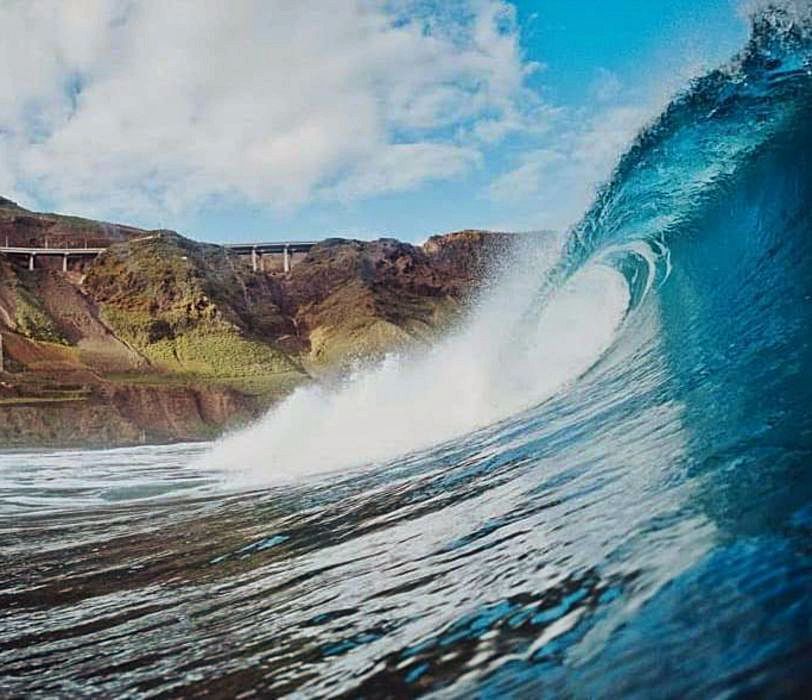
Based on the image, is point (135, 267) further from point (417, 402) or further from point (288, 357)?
point (417, 402)

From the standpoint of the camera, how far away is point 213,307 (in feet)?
259

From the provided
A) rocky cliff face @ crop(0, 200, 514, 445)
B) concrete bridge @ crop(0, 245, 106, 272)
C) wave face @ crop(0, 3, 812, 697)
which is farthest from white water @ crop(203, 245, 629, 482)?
concrete bridge @ crop(0, 245, 106, 272)

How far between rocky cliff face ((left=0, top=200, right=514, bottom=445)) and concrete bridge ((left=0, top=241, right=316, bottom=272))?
2.99 m

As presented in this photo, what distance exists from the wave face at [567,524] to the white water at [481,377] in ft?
0.51

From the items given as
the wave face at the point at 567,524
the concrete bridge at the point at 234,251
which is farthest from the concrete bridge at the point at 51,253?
the wave face at the point at 567,524

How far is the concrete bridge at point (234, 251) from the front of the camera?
8469 centimetres

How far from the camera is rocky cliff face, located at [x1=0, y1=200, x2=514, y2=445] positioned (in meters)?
55.4

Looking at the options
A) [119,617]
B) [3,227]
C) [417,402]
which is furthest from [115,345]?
[119,617]

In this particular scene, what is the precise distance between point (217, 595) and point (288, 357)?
74002mm

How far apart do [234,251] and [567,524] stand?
96.3m

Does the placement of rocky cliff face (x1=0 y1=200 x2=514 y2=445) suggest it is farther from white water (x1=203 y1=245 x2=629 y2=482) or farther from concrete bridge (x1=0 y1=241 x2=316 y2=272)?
white water (x1=203 y1=245 x2=629 y2=482)

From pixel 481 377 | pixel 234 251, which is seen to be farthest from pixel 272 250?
pixel 481 377

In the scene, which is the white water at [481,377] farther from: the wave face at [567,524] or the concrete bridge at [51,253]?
the concrete bridge at [51,253]

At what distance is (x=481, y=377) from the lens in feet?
45.6
